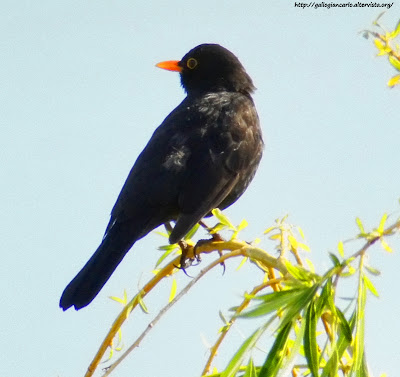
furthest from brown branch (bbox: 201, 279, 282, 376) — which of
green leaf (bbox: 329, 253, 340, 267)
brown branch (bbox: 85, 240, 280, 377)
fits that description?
green leaf (bbox: 329, 253, 340, 267)

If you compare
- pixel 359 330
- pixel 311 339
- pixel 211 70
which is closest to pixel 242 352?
pixel 311 339

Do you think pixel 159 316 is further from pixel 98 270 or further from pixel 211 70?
pixel 211 70

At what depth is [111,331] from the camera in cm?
285

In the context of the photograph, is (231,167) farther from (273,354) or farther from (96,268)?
(273,354)

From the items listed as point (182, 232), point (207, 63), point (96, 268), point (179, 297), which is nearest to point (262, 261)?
point (179, 297)

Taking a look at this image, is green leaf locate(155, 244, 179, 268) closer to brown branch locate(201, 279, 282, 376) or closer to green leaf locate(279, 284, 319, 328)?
brown branch locate(201, 279, 282, 376)

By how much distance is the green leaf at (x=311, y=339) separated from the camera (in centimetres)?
240

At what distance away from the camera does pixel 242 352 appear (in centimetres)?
242

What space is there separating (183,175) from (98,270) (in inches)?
35.6

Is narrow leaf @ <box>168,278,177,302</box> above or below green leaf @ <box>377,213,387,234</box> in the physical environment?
above

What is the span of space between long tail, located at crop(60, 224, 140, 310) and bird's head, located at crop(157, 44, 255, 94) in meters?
1.94

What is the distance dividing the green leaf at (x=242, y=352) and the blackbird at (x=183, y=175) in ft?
6.59

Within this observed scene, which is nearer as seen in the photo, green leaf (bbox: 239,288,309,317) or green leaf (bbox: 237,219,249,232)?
green leaf (bbox: 239,288,309,317)

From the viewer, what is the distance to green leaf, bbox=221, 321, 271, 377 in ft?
7.80
